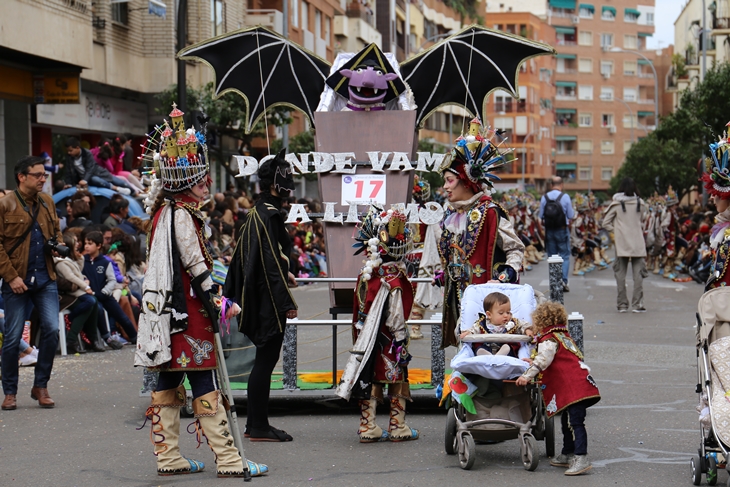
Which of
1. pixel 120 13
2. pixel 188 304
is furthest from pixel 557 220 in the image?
pixel 188 304

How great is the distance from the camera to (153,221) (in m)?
6.79

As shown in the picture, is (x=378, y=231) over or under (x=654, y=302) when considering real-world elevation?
over

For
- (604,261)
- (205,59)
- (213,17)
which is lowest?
(604,261)

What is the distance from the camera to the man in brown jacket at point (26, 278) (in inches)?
355

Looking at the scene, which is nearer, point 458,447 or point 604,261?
point 458,447

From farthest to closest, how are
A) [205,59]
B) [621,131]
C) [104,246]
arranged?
[621,131] < [104,246] < [205,59]

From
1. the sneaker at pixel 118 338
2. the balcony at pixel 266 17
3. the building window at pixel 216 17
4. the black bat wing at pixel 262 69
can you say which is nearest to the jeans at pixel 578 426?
the black bat wing at pixel 262 69

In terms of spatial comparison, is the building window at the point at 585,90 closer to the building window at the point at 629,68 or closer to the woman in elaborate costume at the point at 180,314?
the building window at the point at 629,68

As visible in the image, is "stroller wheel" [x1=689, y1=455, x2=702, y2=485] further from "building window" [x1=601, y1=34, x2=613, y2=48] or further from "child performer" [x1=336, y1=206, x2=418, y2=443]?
"building window" [x1=601, y1=34, x2=613, y2=48]

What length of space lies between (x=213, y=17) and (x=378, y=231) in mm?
23790

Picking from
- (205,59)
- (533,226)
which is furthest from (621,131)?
(205,59)

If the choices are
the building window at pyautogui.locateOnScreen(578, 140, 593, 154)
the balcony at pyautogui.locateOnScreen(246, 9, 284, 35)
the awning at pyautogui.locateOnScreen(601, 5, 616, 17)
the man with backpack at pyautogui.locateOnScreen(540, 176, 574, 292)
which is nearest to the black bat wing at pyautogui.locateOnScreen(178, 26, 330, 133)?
the man with backpack at pyautogui.locateOnScreen(540, 176, 574, 292)

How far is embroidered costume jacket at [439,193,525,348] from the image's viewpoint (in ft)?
25.6

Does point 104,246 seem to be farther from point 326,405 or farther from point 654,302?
point 654,302
